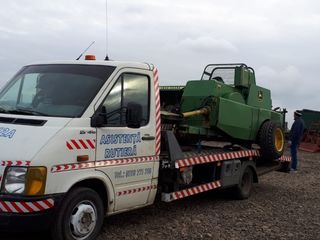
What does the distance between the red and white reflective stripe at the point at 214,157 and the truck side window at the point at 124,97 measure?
1.14m

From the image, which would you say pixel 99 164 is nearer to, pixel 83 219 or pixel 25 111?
pixel 83 219

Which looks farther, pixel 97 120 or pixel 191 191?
pixel 191 191

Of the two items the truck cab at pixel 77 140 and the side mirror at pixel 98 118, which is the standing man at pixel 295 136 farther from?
the side mirror at pixel 98 118

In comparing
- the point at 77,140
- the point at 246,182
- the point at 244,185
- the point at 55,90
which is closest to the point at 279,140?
the point at 246,182

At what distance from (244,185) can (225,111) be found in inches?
66.5

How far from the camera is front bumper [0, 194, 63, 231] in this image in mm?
5258

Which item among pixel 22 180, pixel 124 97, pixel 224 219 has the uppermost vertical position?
pixel 124 97

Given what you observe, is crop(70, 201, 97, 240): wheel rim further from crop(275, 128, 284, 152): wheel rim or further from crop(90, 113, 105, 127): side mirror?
crop(275, 128, 284, 152): wheel rim

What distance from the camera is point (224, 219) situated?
314 inches

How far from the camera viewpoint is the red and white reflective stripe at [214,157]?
769cm

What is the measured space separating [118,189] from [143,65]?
69.8 inches

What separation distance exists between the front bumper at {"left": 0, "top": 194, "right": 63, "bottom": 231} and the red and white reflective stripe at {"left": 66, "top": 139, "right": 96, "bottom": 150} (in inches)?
24.8

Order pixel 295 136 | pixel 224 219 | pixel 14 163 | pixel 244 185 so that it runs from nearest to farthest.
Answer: pixel 14 163 → pixel 224 219 → pixel 244 185 → pixel 295 136

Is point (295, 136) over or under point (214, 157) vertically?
over
